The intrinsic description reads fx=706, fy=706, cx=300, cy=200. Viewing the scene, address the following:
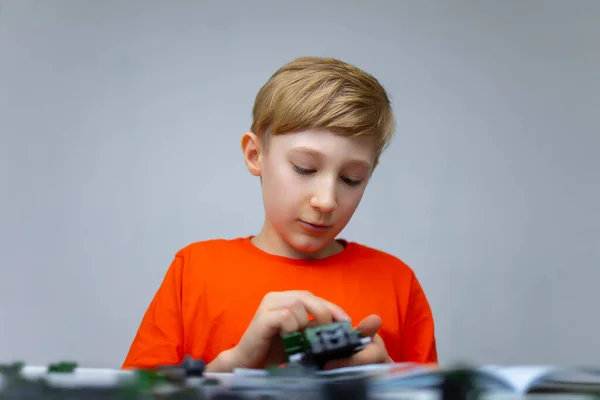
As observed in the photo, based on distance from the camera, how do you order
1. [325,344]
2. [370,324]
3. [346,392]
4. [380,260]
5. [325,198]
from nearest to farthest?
1. [346,392]
2. [325,344]
3. [370,324]
4. [325,198]
5. [380,260]

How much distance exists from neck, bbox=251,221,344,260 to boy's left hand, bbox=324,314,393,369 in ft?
0.95

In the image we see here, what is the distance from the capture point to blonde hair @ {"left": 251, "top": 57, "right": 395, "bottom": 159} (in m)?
1.02

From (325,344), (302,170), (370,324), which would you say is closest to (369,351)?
(370,324)

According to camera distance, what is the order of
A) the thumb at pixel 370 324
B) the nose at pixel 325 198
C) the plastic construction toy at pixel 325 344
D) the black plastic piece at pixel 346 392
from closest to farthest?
the black plastic piece at pixel 346 392 → the plastic construction toy at pixel 325 344 → the thumb at pixel 370 324 → the nose at pixel 325 198

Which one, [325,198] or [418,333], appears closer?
[325,198]

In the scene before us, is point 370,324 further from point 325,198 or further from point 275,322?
point 325,198

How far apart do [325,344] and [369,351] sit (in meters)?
0.19

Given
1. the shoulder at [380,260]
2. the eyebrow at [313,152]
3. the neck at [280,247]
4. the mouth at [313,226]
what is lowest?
the shoulder at [380,260]

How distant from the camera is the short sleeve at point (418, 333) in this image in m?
1.14

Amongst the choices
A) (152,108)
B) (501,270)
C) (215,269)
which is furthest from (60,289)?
(501,270)

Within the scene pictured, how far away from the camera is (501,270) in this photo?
180 cm

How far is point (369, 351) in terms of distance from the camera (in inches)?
32.8

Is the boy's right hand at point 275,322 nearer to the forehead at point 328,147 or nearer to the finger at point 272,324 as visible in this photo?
the finger at point 272,324

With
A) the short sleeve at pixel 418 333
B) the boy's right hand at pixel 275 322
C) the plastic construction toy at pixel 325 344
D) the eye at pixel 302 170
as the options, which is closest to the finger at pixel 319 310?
the boy's right hand at pixel 275 322
